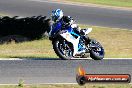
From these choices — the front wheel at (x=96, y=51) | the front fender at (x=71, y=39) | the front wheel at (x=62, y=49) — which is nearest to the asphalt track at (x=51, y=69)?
the front wheel at (x=96, y=51)

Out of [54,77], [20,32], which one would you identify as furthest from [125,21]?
[54,77]

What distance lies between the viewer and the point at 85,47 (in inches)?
633

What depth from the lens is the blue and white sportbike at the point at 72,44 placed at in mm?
15734

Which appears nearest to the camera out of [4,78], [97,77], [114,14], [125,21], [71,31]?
[97,77]

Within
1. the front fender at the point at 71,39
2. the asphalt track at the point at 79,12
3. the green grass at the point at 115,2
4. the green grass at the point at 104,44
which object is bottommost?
the green grass at the point at 115,2

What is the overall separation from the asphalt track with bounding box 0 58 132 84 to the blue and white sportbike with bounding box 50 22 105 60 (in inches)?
26.5

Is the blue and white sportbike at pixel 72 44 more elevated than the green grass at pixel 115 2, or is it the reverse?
the blue and white sportbike at pixel 72 44

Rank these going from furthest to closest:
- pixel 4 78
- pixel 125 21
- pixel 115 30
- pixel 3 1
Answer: pixel 3 1
pixel 125 21
pixel 115 30
pixel 4 78

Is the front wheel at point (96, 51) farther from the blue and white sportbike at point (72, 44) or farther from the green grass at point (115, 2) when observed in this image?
the green grass at point (115, 2)

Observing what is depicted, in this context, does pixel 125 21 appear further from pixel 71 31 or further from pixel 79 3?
pixel 71 31

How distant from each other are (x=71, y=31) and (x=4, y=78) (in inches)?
154

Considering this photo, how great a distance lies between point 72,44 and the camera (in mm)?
15977

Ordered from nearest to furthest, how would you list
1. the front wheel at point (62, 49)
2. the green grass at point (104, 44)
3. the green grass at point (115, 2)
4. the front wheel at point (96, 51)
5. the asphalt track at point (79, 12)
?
the front wheel at point (62, 49) < the front wheel at point (96, 51) < the green grass at point (104, 44) < the asphalt track at point (79, 12) < the green grass at point (115, 2)

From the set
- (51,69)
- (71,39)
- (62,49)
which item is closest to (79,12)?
(71,39)
